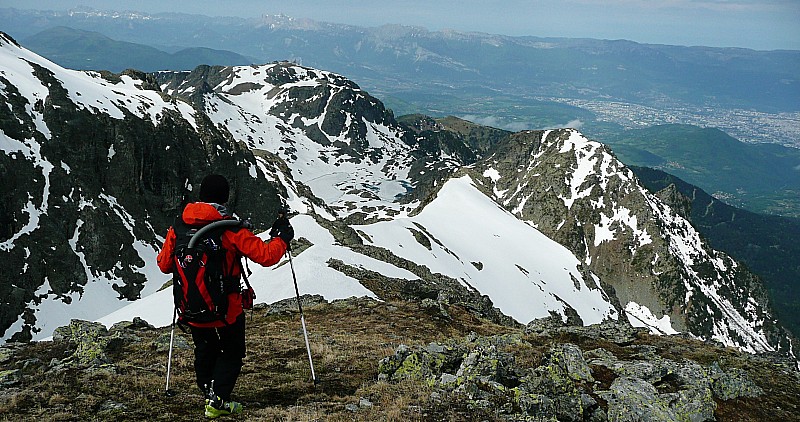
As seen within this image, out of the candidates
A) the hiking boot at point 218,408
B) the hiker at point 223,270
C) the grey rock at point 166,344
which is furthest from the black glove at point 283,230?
the grey rock at point 166,344

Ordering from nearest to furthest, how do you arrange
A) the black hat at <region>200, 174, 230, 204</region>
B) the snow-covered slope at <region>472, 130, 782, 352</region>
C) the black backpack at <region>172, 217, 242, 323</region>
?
1. the black backpack at <region>172, 217, 242, 323</region>
2. the black hat at <region>200, 174, 230, 204</region>
3. the snow-covered slope at <region>472, 130, 782, 352</region>

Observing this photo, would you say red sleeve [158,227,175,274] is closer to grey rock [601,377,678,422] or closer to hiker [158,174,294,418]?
hiker [158,174,294,418]

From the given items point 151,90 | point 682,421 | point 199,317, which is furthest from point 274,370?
point 151,90

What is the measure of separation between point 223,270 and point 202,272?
35cm

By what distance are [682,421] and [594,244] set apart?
188919 millimetres

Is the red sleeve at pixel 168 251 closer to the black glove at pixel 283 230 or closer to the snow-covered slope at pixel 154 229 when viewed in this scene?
the black glove at pixel 283 230

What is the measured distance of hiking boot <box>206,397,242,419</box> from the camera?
898 cm

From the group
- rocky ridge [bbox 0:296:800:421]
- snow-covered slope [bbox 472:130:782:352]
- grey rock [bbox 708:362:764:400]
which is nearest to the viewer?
rocky ridge [bbox 0:296:800:421]

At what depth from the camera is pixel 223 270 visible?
26.9 ft

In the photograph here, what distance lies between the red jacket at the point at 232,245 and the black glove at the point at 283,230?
18cm

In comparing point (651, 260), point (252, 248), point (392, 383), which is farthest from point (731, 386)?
point (651, 260)

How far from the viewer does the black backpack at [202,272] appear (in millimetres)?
7910

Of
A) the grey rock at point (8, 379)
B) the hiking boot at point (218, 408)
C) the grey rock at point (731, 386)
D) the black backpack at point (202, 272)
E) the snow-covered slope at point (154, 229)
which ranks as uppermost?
the black backpack at point (202, 272)

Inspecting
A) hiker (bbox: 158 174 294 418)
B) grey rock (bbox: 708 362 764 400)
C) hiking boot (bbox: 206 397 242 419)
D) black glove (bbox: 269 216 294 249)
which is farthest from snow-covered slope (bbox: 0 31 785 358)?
black glove (bbox: 269 216 294 249)
